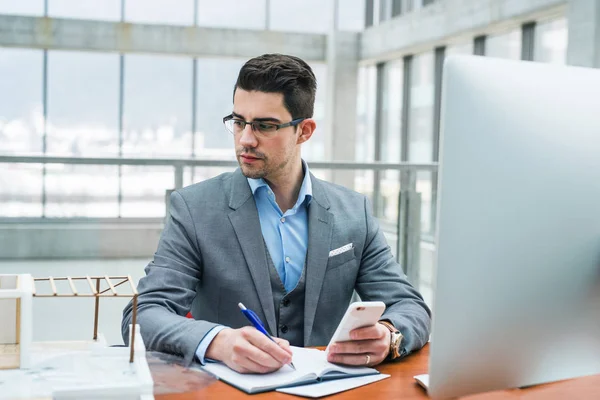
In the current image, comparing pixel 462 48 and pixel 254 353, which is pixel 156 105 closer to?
pixel 462 48

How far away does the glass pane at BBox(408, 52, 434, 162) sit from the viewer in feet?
29.9

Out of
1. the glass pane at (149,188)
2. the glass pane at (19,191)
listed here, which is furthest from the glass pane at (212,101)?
the glass pane at (19,191)

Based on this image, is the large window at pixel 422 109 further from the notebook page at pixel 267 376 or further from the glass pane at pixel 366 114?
the notebook page at pixel 267 376

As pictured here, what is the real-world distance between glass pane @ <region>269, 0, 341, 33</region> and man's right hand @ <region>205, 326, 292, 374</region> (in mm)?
9645

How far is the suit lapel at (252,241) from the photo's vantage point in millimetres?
1675

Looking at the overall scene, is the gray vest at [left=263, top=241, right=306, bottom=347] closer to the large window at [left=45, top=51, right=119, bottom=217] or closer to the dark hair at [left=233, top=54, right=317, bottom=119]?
the dark hair at [left=233, top=54, right=317, bottom=119]

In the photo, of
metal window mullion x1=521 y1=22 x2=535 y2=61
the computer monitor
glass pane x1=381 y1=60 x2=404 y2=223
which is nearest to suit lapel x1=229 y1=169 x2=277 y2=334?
the computer monitor

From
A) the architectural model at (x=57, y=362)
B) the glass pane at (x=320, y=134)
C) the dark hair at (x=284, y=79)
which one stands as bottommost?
the architectural model at (x=57, y=362)

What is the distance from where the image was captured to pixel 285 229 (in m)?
1.80

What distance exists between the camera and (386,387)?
127 cm

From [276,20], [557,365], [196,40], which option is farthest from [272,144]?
[276,20]

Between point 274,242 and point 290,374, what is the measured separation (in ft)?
1.83

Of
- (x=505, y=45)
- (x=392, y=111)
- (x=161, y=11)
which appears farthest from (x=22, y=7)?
(x=505, y=45)

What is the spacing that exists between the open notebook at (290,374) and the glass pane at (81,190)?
2060mm
